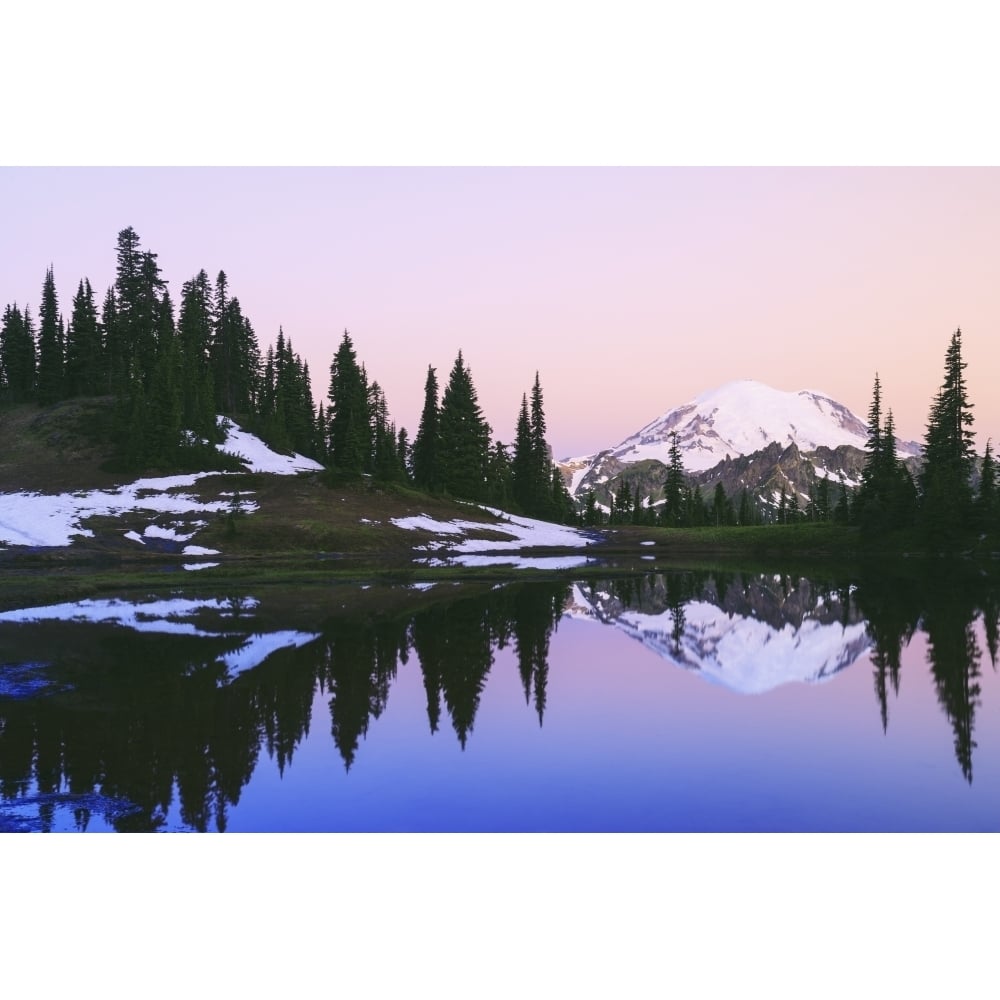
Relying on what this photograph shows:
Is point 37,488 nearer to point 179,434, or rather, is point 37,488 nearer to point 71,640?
point 179,434

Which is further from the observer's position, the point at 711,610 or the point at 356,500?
the point at 356,500

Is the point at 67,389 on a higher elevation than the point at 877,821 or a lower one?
higher

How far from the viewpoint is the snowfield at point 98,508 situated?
213 feet

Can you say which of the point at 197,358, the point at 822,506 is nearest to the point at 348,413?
the point at 197,358

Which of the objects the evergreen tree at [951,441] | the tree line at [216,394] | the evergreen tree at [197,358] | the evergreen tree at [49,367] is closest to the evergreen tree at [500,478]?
the tree line at [216,394]

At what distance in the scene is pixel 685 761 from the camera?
1423cm

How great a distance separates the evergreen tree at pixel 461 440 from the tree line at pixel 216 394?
169 mm

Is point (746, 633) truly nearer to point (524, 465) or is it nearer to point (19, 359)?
point (524, 465)

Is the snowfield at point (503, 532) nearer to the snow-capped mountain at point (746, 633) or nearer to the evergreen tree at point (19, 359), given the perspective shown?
the snow-capped mountain at point (746, 633)

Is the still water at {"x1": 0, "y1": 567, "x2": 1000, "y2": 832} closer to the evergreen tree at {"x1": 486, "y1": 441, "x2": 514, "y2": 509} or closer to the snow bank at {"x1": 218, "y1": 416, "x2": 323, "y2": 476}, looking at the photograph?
the snow bank at {"x1": 218, "y1": 416, "x2": 323, "y2": 476}

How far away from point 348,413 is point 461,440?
15.5 meters

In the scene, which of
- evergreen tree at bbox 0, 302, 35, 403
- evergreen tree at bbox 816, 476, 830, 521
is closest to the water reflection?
evergreen tree at bbox 816, 476, 830, 521

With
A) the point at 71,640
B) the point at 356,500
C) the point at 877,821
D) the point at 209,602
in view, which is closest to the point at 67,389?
the point at 356,500

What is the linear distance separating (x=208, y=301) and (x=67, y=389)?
2260 cm
